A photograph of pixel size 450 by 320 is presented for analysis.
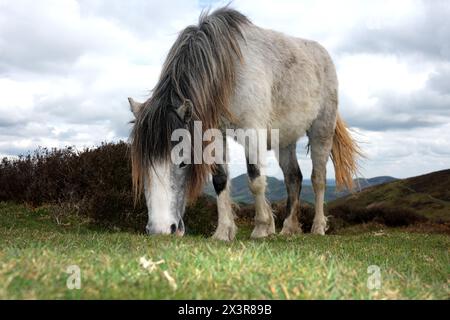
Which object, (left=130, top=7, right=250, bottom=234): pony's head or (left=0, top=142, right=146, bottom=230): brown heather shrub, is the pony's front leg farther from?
(left=0, top=142, right=146, bottom=230): brown heather shrub

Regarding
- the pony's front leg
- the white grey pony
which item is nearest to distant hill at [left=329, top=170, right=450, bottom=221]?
the white grey pony

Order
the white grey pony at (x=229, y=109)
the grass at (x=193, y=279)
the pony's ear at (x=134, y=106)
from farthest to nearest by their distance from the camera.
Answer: the pony's ear at (x=134, y=106)
the white grey pony at (x=229, y=109)
the grass at (x=193, y=279)

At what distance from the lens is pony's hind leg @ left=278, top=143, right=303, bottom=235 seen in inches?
488

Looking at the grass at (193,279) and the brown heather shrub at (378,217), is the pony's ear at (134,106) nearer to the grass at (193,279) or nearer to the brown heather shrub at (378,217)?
the grass at (193,279)

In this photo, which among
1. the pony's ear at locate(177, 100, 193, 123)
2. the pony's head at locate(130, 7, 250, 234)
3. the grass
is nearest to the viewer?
the grass

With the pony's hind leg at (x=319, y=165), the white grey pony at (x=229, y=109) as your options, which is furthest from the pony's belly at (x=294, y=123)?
the pony's hind leg at (x=319, y=165)

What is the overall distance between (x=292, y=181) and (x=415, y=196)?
20.2m

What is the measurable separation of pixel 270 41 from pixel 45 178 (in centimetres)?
972

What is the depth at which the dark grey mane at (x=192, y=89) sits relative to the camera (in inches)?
308

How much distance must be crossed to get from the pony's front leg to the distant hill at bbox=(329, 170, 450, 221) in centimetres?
1829

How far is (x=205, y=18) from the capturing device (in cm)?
992

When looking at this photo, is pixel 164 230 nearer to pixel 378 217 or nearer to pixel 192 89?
pixel 192 89

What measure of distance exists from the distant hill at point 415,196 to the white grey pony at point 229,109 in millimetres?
14952
